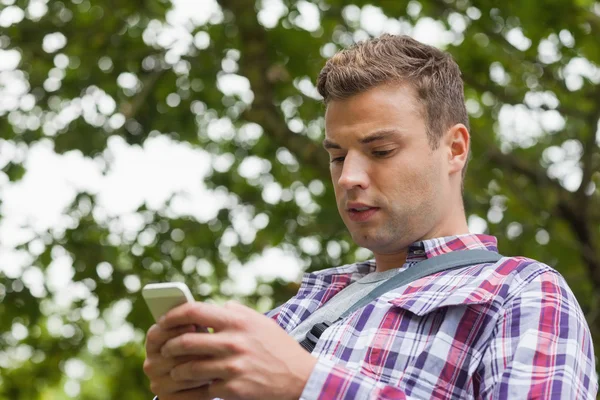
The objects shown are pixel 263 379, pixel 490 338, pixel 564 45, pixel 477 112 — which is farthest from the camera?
pixel 477 112

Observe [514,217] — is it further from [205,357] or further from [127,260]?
[205,357]

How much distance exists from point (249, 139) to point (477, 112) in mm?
1641

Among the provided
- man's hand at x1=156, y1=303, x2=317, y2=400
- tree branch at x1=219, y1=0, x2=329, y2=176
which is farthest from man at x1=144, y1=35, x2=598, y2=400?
tree branch at x1=219, y1=0, x2=329, y2=176

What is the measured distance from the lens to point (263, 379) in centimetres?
123

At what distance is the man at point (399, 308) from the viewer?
4.11ft

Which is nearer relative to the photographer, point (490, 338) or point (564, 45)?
point (490, 338)

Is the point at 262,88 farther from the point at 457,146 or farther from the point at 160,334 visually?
the point at 160,334

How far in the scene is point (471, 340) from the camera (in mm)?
1469

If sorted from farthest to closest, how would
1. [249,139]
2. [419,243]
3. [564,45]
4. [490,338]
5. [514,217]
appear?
1. [249,139]
2. [514,217]
3. [564,45]
4. [419,243]
5. [490,338]

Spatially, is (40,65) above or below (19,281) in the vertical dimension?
above

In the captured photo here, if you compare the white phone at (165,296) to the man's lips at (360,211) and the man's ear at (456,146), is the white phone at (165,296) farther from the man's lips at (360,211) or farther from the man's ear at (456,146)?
the man's ear at (456,146)

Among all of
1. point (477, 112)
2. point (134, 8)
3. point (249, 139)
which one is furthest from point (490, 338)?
point (477, 112)

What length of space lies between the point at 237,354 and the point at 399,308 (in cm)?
40

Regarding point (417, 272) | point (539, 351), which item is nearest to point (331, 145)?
point (417, 272)
